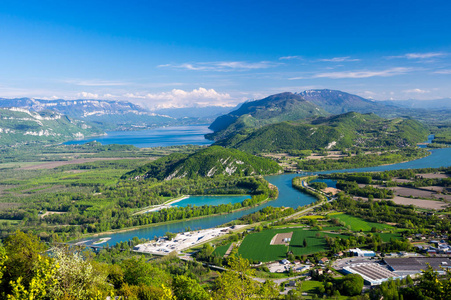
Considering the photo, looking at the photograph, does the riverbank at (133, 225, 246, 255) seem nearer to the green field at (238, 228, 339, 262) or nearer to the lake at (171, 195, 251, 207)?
the green field at (238, 228, 339, 262)

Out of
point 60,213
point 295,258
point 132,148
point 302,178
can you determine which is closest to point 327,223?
point 295,258

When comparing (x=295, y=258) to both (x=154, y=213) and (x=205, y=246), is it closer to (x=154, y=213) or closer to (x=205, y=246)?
Result: (x=205, y=246)

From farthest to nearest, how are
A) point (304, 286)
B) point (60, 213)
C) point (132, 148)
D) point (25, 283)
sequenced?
point (132, 148), point (60, 213), point (304, 286), point (25, 283)

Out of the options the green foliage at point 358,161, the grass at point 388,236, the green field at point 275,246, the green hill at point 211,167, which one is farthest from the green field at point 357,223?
the green foliage at point 358,161

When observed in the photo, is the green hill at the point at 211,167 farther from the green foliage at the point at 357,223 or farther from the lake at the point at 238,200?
the green foliage at the point at 357,223

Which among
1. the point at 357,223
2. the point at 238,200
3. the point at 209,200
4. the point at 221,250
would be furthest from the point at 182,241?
the point at 357,223

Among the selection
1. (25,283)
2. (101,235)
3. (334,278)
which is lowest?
(101,235)

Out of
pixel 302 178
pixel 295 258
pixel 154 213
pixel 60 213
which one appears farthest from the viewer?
pixel 302 178
